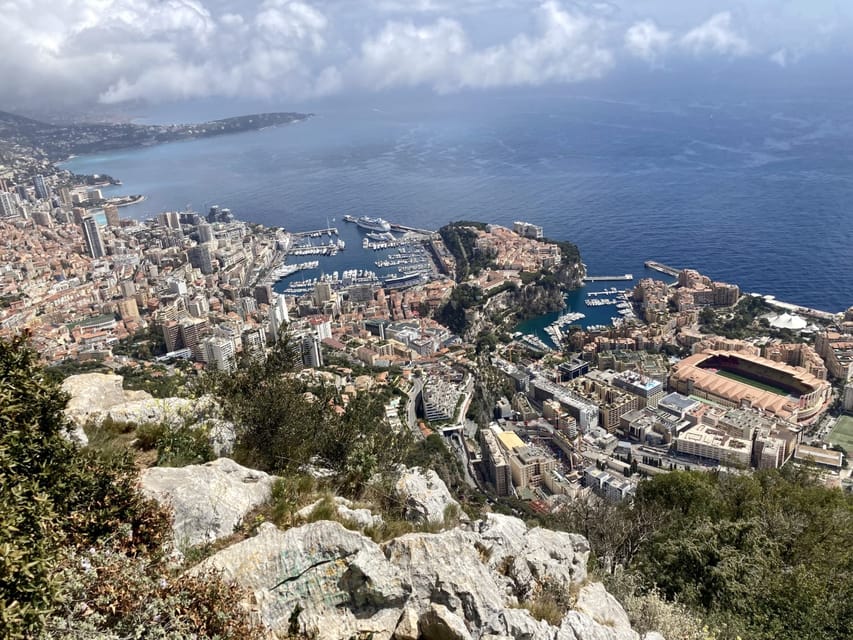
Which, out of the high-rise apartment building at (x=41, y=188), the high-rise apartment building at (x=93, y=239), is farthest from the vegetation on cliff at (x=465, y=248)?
the high-rise apartment building at (x=41, y=188)

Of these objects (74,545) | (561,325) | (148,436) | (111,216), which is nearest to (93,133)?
(111,216)

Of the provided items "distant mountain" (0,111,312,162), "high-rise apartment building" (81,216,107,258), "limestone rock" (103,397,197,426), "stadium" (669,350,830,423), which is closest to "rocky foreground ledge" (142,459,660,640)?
"limestone rock" (103,397,197,426)

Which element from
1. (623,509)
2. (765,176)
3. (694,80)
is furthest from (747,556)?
(694,80)

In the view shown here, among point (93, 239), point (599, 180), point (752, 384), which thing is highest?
point (599, 180)

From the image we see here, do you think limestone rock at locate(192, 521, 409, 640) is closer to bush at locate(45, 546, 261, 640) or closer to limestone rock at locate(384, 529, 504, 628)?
limestone rock at locate(384, 529, 504, 628)

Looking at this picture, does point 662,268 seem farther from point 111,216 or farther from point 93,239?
point 111,216

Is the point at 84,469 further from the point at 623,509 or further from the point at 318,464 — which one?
the point at 623,509
